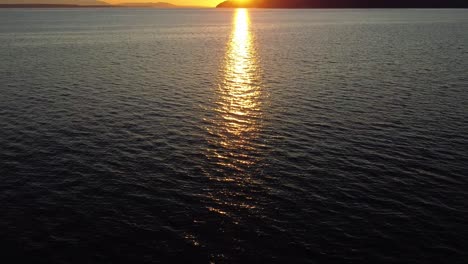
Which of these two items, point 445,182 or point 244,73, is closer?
point 445,182

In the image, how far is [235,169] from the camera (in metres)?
54.6

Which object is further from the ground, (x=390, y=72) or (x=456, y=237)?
(x=390, y=72)

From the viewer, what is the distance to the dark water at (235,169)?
3919 centimetres

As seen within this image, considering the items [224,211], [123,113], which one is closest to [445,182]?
[224,211]

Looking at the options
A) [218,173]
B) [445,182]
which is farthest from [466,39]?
[218,173]

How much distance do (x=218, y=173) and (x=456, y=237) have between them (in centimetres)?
2748

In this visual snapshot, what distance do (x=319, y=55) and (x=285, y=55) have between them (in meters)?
12.8

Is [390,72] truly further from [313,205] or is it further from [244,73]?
[313,205]

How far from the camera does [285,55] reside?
158500 mm

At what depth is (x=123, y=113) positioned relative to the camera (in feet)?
260

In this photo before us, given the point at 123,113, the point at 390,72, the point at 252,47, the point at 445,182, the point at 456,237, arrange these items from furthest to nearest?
1. the point at 252,47
2. the point at 390,72
3. the point at 123,113
4. the point at 445,182
5. the point at 456,237

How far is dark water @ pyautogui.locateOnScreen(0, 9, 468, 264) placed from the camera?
39188 mm

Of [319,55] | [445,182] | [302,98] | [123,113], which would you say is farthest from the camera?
[319,55]

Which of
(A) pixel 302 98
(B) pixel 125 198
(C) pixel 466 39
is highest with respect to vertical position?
(C) pixel 466 39
